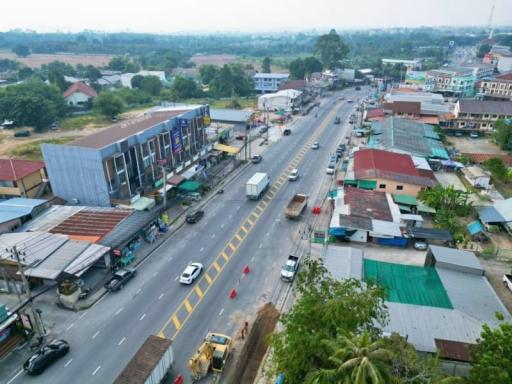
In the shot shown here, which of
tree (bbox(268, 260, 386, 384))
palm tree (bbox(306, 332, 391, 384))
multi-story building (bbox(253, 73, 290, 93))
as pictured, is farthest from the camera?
multi-story building (bbox(253, 73, 290, 93))

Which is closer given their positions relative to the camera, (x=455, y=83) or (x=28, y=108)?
(x=28, y=108)

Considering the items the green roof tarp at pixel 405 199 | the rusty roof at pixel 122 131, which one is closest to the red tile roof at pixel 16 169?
the rusty roof at pixel 122 131

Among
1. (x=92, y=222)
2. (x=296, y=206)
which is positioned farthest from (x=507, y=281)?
(x=92, y=222)

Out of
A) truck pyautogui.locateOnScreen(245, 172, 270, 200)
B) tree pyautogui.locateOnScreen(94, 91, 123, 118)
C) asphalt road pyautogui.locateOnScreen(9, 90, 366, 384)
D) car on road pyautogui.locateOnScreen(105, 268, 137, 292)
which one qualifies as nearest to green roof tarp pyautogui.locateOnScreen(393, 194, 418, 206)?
asphalt road pyautogui.locateOnScreen(9, 90, 366, 384)

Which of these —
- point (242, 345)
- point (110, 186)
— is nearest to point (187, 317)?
point (242, 345)

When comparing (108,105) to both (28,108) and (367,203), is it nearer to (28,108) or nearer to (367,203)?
(28,108)

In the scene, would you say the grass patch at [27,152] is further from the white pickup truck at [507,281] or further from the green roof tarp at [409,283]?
the white pickup truck at [507,281]

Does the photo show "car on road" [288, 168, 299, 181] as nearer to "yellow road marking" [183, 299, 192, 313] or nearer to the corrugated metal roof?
the corrugated metal roof
